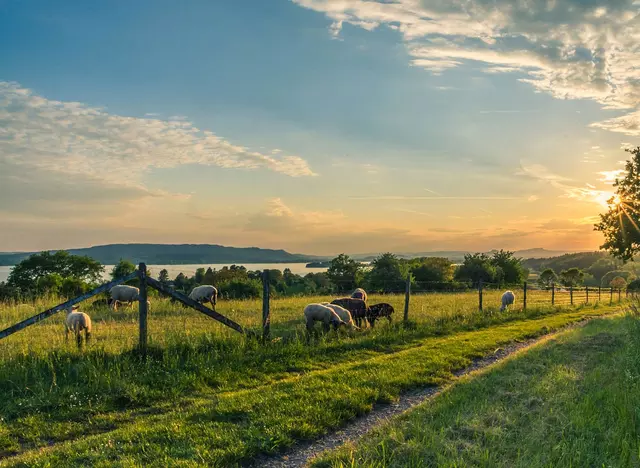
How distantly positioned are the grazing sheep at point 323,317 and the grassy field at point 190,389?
66cm

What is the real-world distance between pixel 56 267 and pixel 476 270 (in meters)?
58.0

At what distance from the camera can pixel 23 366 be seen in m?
8.63

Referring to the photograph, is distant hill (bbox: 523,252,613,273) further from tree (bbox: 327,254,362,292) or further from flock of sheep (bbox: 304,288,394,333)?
flock of sheep (bbox: 304,288,394,333)

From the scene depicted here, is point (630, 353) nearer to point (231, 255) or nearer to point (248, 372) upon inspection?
point (248, 372)

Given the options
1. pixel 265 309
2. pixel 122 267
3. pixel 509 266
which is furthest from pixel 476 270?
pixel 265 309

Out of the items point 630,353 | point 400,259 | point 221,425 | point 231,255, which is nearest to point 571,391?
point 630,353

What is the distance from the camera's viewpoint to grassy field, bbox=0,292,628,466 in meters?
5.87

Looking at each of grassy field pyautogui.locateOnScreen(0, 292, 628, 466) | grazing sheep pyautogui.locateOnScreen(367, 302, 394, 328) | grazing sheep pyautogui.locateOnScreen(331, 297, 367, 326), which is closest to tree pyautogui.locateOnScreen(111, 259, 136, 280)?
grassy field pyautogui.locateOnScreen(0, 292, 628, 466)

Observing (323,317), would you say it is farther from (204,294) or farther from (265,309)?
(204,294)

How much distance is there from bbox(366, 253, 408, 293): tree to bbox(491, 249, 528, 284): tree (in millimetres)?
22623

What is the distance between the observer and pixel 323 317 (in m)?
15.0

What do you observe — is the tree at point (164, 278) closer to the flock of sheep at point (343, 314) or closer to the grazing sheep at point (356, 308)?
the flock of sheep at point (343, 314)

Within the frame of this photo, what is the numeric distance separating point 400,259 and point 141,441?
54671mm

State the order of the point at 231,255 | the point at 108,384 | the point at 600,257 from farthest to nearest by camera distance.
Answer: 1. the point at 600,257
2. the point at 231,255
3. the point at 108,384
